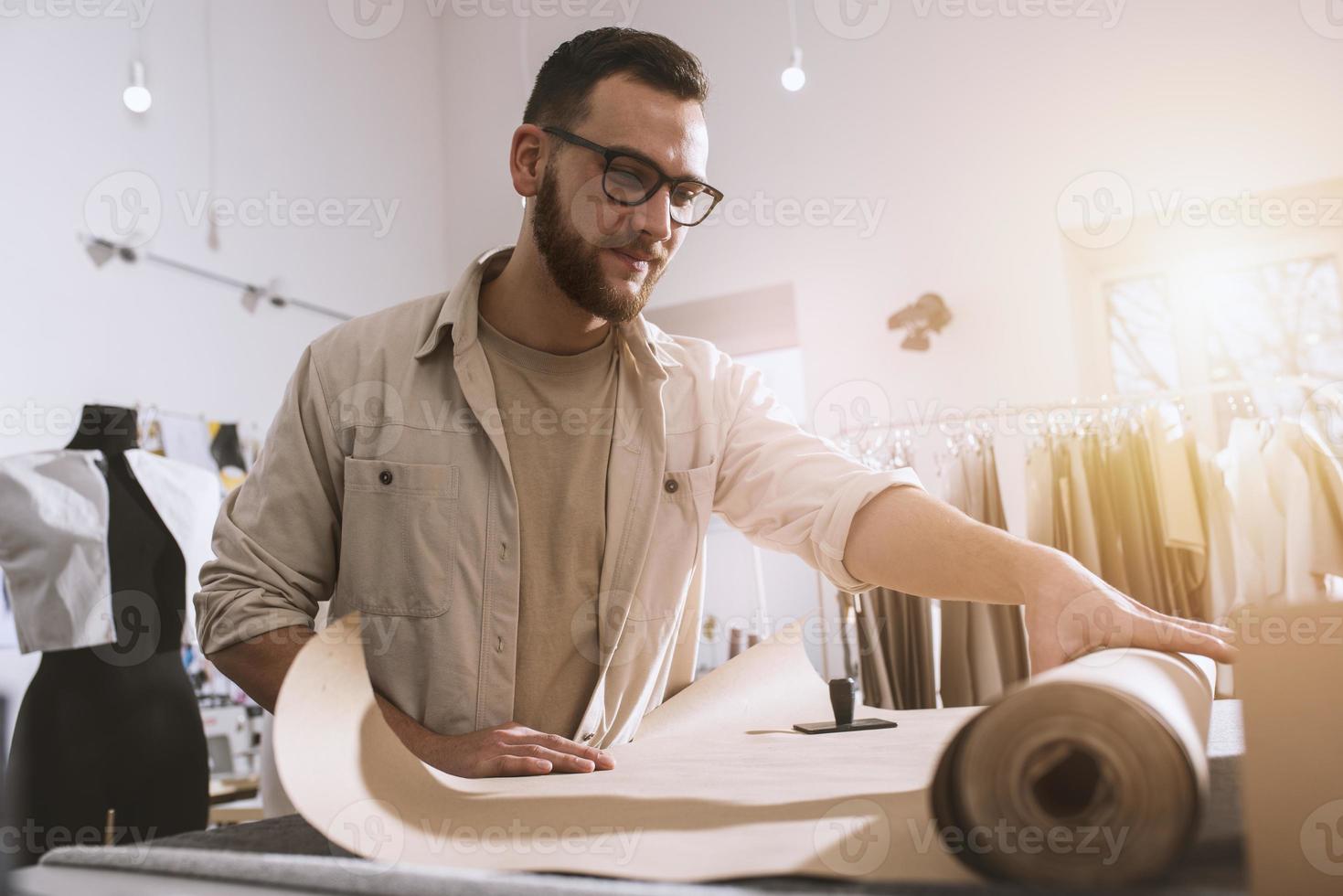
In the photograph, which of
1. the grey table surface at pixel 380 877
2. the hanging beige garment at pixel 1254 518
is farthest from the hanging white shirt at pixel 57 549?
the hanging beige garment at pixel 1254 518

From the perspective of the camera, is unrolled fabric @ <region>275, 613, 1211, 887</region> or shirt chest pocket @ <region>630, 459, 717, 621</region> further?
shirt chest pocket @ <region>630, 459, 717, 621</region>

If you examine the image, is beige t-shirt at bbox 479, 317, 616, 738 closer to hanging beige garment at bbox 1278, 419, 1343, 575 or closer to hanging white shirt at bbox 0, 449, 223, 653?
hanging white shirt at bbox 0, 449, 223, 653

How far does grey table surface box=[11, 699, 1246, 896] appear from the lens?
0.34 metres

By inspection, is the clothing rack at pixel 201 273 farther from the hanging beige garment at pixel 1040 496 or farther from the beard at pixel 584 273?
the hanging beige garment at pixel 1040 496

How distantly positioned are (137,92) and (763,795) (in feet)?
10.6

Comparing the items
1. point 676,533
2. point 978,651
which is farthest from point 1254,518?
point 676,533

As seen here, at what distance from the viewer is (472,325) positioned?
1.19 m

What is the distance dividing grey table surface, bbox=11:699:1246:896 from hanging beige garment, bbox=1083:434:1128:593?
2.08 meters

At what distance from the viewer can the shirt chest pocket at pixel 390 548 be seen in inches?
41.9

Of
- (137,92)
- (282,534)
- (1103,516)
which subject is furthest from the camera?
(137,92)

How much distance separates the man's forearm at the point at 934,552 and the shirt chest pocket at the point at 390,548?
447mm

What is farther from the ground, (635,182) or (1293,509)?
(635,182)

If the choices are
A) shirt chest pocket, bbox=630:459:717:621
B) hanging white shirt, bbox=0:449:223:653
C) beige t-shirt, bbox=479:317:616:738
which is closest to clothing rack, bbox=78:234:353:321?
hanging white shirt, bbox=0:449:223:653

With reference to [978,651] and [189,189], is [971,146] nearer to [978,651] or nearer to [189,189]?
[978,651]
